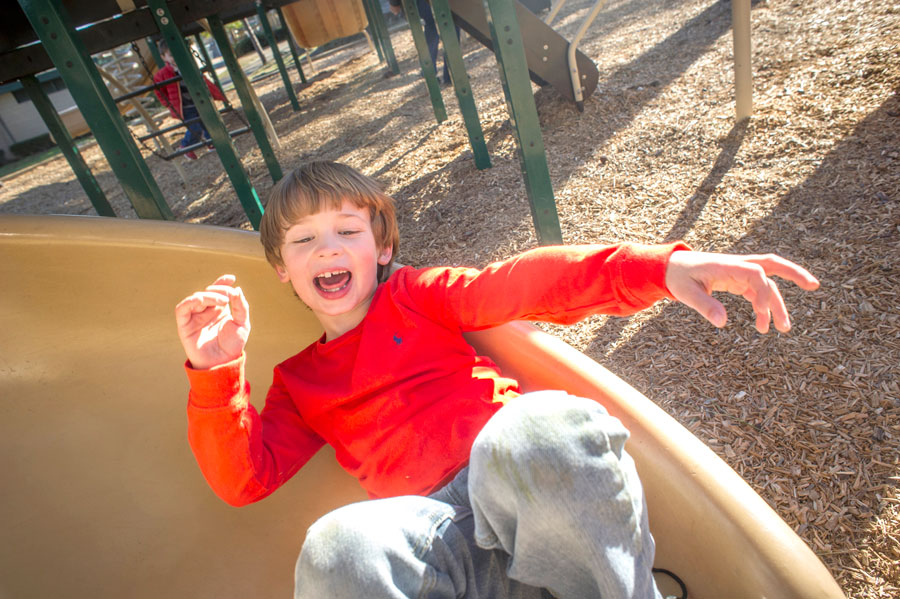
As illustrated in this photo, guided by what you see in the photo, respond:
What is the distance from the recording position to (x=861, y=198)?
187 cm

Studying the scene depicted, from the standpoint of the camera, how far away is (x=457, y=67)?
116 inches

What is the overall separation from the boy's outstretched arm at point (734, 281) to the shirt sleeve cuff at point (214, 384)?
704 millimetres

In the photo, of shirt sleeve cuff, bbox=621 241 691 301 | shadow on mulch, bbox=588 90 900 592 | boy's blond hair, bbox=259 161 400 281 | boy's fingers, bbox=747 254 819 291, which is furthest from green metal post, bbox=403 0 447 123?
boy's fingers, bbox=747 254 819 291

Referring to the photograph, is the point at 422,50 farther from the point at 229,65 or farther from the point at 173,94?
the point at 173,94

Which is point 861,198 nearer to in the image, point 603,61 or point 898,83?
point 898,83

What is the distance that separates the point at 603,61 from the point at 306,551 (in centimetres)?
426

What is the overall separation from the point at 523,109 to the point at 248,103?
295 cm

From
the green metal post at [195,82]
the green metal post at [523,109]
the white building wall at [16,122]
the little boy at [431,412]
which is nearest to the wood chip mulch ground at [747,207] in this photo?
the green metal post at [523,109]

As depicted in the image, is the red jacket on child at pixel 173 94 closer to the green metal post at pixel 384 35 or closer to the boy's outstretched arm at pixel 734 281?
the green metal post at pixel 384 35

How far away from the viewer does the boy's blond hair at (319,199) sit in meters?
1.17

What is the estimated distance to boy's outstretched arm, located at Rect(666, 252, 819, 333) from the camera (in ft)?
2.20

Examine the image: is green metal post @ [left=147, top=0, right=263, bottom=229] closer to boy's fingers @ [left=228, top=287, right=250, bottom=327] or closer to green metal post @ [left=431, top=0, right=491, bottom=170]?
green metal post @ [left=431, top=0, right=491, bottom=170]

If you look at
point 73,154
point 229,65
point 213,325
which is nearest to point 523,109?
point 213,325

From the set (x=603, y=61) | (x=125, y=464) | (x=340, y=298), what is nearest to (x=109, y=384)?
(x=125, y=464)
